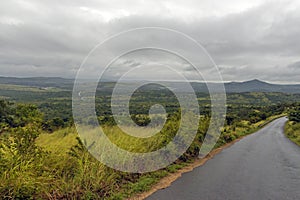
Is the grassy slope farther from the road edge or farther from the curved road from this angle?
the curved road

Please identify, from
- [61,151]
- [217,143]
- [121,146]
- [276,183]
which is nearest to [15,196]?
[61,151]

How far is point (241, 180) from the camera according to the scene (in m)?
11.1

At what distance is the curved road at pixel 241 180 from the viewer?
9359mm

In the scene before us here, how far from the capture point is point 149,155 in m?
12.2

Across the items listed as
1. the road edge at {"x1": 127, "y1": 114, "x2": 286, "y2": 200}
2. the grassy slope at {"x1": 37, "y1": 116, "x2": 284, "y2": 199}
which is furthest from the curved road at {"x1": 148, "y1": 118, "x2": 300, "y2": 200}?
the grassy slope at {"x1": 37, "y1": 116, "x2": 284, "y2": 199}

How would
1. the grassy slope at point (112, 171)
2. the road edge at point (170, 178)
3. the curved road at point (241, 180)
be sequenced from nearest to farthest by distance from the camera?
the grassy slope at point (112, 171), the road edge at point (170, 178), the curved road at point (241, 180)

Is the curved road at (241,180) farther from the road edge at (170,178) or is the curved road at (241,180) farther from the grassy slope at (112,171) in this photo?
the grassy slope at (112,171)

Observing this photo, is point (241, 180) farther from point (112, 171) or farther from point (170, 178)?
point (112, 171)

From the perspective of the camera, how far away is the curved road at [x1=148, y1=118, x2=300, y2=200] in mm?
9359

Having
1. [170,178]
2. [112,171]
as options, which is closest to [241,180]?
[170,178]

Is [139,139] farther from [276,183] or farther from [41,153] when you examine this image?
[276,183]

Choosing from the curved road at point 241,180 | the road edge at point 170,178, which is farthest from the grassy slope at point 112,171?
the curved road at point 241,180

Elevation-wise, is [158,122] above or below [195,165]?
above

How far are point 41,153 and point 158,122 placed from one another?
851cm
